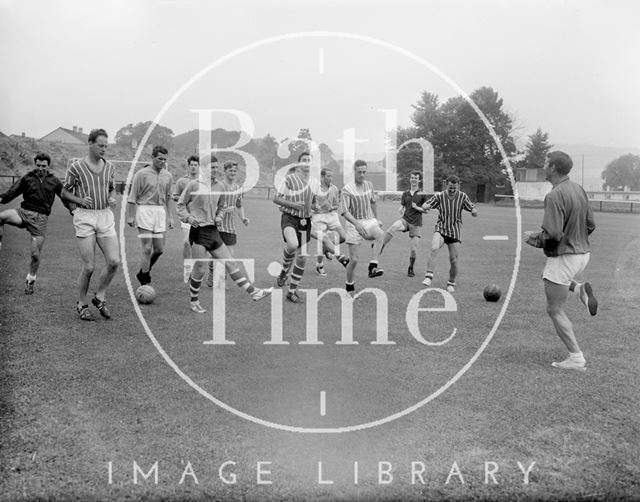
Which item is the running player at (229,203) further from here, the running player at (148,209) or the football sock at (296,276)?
the football sock at (296,276)

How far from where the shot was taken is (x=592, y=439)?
15.6ft

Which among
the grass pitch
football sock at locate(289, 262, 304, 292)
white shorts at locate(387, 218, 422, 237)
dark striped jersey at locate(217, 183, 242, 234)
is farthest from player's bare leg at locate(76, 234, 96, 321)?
white shorts at locate(387, 218, 422, 237)

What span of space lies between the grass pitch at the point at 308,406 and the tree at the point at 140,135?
67.6 metres

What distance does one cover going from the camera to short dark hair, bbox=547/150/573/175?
21.8ft

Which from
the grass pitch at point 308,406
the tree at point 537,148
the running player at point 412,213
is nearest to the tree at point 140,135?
the tree at point 537,148

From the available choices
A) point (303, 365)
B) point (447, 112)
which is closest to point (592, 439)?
point (303, 365)

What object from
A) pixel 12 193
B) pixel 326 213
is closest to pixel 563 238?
pixel 326 213

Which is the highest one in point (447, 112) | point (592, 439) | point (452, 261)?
point (447, 112)

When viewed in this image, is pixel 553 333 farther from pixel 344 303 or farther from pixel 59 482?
pixel 59 482

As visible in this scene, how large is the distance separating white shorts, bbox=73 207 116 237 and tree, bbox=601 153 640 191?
101046 millimetres

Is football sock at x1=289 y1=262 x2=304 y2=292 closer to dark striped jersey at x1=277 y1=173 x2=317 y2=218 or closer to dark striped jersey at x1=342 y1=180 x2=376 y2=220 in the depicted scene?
dark striped jersey at x1=277 y1=173 x2=317 y2=218

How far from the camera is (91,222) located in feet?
27.2

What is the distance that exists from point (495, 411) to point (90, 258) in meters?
5.63

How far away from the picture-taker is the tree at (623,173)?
316 feet
